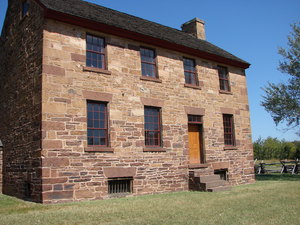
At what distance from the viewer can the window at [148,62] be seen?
13.6 metres

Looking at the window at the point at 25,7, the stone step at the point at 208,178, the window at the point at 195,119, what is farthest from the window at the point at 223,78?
the window at the point at 25,7

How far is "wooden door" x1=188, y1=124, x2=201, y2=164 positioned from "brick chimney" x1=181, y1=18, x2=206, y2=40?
7.41 meters

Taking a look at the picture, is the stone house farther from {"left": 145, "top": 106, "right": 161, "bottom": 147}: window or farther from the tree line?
the tree line

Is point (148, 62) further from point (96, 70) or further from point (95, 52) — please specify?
point (96, 70)

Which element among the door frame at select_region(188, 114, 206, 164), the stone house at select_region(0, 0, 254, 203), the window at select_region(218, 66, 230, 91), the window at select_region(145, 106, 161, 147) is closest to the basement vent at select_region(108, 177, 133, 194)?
the stone house at select_region(0, 0, 254, 203)

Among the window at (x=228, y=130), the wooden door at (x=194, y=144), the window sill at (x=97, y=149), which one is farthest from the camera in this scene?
the window at (x=228, y=130)

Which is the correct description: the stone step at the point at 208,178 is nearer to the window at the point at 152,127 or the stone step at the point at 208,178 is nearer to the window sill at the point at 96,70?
the window at the point at 152,127

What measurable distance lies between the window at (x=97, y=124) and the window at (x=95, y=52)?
1.56 meters

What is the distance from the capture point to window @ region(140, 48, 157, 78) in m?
13.6

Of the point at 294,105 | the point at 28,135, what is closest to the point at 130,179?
the point at 28,135

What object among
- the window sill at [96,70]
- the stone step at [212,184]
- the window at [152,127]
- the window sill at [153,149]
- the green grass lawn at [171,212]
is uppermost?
the window sill at [96,70]

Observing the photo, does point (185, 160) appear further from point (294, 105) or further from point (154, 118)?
point (294, 105)

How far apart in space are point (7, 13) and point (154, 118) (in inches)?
352

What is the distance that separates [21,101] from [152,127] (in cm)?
539
